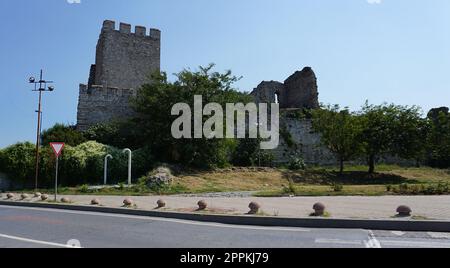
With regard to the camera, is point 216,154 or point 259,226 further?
point 216,154

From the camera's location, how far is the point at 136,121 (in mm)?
24094

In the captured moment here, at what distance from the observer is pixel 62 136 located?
74.6ft

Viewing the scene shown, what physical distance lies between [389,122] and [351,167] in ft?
19.8

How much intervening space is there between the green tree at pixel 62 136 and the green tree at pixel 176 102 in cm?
335

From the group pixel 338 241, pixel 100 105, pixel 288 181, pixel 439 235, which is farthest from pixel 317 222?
pixel 100 105

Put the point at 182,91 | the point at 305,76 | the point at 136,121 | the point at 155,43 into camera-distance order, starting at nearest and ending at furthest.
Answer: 1. the point at 182,91
2. the point at 136,121
3. the point at 155,43
4. the point at 305,76

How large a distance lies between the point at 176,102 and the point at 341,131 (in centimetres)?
1101

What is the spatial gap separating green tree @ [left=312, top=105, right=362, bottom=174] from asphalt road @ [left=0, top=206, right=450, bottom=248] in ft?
61.6

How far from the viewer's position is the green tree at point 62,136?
22562 millimetres

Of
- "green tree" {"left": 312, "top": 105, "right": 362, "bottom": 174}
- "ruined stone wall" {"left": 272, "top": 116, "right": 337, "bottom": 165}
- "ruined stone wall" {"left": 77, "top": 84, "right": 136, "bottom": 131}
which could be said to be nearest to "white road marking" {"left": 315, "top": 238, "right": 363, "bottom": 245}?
"green tree" {"left": 312, "top": 105, "right": 362, "bottom": 174}
